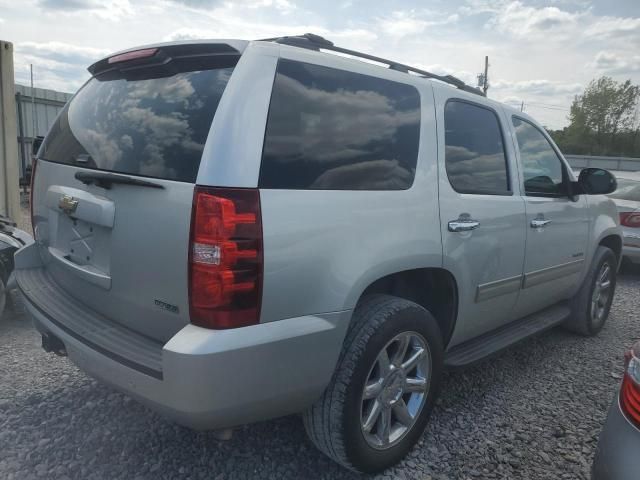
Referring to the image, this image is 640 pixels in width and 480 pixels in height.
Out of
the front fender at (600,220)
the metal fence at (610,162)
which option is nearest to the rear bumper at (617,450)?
the front fender at (600,220)

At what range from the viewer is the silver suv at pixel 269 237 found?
1.72 metres

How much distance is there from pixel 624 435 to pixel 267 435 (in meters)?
1.68

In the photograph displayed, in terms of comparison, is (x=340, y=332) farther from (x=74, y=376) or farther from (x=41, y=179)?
(x=74, y=376)

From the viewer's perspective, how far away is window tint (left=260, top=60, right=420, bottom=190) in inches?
73.3

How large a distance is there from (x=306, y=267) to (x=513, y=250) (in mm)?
1707

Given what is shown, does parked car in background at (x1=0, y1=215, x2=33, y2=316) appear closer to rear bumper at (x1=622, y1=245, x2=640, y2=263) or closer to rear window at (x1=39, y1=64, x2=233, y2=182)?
rear window at (x1=39, y1=64, x2=233, y2=182)

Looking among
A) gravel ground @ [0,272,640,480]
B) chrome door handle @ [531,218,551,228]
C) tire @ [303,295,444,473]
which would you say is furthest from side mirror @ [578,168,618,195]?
tire @ [303,295,444,473]

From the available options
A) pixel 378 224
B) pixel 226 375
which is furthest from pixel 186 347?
pixel 378 224

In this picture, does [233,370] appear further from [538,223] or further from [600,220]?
[600,220]

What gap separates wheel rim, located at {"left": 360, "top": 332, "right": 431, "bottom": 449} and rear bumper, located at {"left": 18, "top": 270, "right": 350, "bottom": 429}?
352 mm

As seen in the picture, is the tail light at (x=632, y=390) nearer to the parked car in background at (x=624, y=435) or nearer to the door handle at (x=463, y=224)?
the parked car in background at (x=624, y=435)

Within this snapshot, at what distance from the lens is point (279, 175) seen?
181 centimetres

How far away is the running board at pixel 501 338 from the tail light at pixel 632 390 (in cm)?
108

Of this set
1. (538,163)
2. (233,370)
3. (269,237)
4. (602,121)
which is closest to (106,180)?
(269,237)
